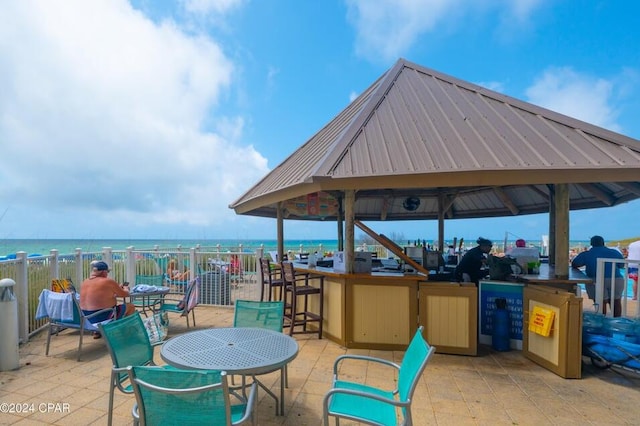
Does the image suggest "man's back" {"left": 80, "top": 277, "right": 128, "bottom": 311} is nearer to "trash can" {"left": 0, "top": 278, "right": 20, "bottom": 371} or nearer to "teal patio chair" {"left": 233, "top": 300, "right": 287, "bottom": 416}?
"trash can" {"left": 0, "top": 278, "right": 20, "bottom": 371}

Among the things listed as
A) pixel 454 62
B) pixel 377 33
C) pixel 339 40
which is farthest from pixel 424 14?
pixel 454 62

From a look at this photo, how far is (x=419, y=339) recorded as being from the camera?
2.25 meters

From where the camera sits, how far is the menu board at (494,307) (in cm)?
468

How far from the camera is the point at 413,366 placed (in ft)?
6.95

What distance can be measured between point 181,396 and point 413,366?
139cm

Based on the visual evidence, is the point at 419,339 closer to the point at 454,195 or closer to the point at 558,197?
the point at 558,197

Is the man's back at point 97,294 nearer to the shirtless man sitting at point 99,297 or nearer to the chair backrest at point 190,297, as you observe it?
the shirtless man sitting at point 99,297

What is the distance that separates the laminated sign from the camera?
393 centimetres

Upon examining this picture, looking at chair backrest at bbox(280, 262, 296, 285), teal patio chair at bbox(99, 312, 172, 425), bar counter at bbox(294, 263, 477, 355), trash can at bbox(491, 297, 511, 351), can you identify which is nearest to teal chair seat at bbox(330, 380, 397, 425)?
teal patio chair at bbox(99, 312, 172, 425)

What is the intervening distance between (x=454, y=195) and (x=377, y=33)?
438 centimetres

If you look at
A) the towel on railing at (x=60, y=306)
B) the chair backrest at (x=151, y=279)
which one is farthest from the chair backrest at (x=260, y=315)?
the chair backrest at (x=151, y=279)

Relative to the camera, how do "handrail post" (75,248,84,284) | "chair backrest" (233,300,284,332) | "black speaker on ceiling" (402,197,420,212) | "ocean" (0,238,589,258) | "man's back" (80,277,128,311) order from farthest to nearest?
"ocean" (0,238,589,258) < "black speaker on ceiling" (402,197,420,212) < "handrail post" (75,248,84,284) < "man's back" (80,277,128,311) < "chair backrest" (233,300,284,332)

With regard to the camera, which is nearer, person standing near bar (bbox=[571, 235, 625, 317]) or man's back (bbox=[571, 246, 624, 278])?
person standing near bar (bbox=[571, 235, 625, 317])

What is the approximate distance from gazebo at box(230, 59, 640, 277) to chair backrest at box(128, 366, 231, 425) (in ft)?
9.53
